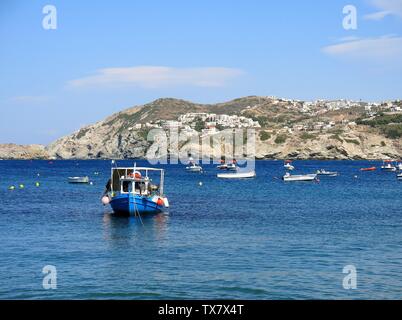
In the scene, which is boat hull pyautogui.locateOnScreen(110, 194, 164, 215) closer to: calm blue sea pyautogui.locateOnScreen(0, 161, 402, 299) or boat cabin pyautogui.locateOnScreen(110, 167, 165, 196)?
boat cabin pyautogui.locateOnScreen(110, 167, 165, 196)

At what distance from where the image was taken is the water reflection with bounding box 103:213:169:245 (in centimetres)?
4194

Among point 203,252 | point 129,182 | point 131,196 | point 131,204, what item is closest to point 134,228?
point 131,204

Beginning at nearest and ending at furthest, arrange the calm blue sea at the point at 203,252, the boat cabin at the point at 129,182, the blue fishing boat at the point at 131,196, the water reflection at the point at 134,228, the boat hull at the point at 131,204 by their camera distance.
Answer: the calm blue sea at the point at 203,252
the water reflection at the point at 134,228
the boat hull at the point at 131,204
the blue fishing boat at the point at 131,196
the boat cabin at the point at 129,182

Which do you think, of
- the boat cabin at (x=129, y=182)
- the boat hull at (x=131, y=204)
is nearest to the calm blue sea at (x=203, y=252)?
the boat hull at (x=131, y=204)

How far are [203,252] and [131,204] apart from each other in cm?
2085

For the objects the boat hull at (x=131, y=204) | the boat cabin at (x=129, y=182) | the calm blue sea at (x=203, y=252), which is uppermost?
the boat cabin at (x=129, y=182)

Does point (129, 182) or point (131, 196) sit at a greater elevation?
point (129, 182)

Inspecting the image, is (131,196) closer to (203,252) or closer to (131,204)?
(131,204)

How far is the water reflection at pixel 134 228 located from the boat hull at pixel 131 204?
737 millimetres

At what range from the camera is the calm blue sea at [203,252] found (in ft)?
86.4

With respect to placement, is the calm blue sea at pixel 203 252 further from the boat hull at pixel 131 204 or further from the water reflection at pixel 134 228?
the boat hull at pixel 131 204

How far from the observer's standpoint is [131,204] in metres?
55.3

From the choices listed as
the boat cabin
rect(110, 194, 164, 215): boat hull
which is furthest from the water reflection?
the boat cabin

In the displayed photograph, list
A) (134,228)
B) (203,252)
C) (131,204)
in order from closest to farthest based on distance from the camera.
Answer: (203,252) → (134,228) → (131,204)
